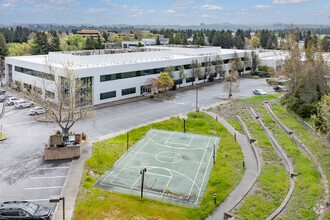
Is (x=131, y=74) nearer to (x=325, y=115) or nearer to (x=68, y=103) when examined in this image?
(x=68, y=103)

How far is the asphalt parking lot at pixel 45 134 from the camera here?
21203 mm

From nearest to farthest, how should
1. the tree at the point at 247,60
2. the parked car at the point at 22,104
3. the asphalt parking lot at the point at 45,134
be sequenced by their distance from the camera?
the asphalt parking lot at the point at 45,134, the parked car at the point at 22,104, the tree at the point at 247,60


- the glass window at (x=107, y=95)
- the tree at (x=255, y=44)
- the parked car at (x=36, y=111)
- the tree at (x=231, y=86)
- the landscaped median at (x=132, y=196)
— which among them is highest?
the tree at (x=255, y=44)

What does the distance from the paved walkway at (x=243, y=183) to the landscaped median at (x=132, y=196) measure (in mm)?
327

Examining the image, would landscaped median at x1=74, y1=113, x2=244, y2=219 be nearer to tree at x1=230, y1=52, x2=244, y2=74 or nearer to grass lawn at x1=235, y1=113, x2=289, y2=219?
grass lawn at x1=235, y1=113, x2=289, y2=219

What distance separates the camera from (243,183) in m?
21.6

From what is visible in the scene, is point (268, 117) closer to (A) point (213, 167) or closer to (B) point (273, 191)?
(A) point (213, 167)

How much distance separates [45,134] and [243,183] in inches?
833

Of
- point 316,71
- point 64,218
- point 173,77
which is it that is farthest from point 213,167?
point 173,77

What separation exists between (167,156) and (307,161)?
11443mm

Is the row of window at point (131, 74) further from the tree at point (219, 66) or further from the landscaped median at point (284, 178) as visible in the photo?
the landscaped median at point (284, 178)

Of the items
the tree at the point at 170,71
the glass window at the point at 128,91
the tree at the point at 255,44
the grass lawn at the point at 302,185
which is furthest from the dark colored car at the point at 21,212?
the tree at the point at 255,44

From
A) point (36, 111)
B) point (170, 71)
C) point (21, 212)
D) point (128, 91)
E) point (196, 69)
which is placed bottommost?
point (21, 212)

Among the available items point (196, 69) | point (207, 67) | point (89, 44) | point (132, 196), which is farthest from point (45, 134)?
point (89, 44)
